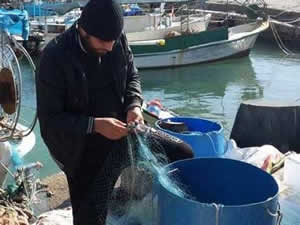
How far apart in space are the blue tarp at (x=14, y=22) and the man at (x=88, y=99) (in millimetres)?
1660

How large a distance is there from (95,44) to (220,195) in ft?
3.28

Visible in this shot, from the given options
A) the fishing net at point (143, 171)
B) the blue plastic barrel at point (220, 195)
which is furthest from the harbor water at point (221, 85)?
the blue plastic barrel at point (220, 195)

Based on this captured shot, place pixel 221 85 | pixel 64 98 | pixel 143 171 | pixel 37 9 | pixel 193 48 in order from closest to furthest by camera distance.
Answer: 1. pixel 64 98
2. pixel 143 171
3. pixel 221 85
4. pixel 193 48
5. pixel 37 9

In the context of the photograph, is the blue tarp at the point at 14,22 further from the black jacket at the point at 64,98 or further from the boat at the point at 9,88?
the black jacket at the point at 64,98

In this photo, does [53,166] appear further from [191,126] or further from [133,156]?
[133,156]

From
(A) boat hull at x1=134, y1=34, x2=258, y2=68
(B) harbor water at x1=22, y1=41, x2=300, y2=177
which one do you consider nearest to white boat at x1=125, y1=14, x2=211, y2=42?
(A) boat hull at x1=134, y1=34, x2=258, y2=68

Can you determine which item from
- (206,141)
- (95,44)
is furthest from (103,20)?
(206,141)

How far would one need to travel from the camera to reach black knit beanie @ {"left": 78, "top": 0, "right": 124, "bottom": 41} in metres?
2.33

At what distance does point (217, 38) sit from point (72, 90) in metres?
14.1

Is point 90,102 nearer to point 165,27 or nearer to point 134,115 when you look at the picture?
point 134,115

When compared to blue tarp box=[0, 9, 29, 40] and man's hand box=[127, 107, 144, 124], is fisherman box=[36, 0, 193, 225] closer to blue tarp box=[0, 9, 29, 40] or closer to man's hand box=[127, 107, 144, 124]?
man's hand box=[127, 107, 144, 124]

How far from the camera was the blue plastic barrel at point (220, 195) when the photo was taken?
217 centimetres

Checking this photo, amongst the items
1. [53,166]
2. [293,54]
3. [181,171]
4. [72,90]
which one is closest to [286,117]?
[181,171]

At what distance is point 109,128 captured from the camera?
243 cm
